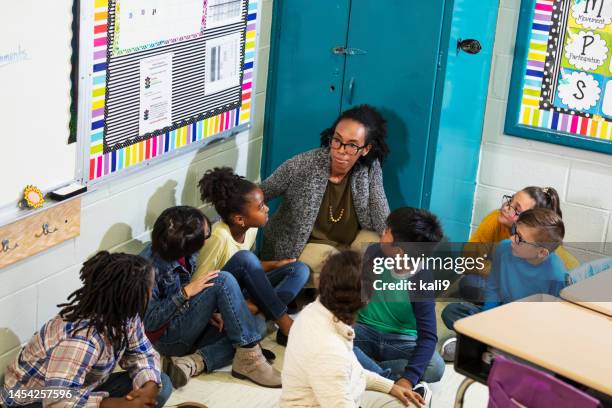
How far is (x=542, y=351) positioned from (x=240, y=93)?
74.8 inches

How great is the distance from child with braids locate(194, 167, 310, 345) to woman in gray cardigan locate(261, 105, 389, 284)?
7.5 inches

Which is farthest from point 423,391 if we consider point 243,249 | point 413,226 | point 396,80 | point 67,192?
point 396,80

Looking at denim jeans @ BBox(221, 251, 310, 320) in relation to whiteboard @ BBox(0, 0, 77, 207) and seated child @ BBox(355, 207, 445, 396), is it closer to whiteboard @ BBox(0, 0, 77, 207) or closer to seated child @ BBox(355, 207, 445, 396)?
seated child @ BBox(355, 207, 445, 396)

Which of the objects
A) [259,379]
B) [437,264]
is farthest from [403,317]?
[259,379]

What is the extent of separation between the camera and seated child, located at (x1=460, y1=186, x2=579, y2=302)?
3.72 m

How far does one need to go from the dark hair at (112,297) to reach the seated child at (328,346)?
476 mm

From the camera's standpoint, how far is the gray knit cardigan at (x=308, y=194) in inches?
150

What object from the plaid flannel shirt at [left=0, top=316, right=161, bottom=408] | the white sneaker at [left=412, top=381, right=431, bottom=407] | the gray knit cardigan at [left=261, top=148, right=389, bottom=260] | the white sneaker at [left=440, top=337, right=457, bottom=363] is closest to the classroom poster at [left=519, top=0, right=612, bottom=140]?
the gray knit cardigan at [left=261, top=148, right=389, bottom=260]

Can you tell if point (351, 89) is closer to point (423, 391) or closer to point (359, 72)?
point (359, 72)

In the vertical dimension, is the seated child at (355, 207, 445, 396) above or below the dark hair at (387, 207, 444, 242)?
below

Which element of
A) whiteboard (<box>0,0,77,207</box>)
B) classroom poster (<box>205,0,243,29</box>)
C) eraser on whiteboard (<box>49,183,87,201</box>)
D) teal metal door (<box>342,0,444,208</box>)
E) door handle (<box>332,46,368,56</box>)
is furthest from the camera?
door handle (<box>332,46,368,56</box>)

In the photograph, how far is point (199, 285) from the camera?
3.29m

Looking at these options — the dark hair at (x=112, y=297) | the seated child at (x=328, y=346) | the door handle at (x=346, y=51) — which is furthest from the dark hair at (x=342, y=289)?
the door handle at (x=346, y=51)

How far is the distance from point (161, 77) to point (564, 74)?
1.77 meters
